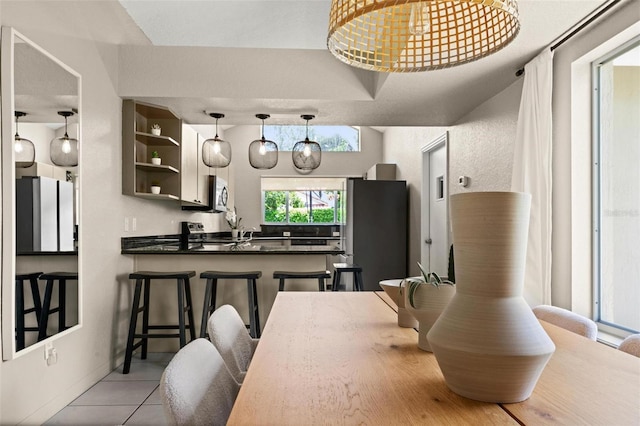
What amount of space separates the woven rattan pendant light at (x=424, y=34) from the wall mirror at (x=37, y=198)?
1661mm

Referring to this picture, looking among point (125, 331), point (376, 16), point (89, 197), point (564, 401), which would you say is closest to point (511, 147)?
point (376, 16)

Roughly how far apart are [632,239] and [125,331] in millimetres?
3567

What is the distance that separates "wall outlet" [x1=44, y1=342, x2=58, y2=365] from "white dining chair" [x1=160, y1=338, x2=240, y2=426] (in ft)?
5.29

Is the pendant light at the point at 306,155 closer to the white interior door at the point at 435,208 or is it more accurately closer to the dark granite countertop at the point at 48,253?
the white interior door at the point at 435,208

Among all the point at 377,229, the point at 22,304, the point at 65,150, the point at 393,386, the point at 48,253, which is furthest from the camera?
the point at 377,229

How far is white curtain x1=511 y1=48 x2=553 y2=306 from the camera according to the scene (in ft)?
8.45

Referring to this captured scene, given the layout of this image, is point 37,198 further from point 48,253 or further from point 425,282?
point 425,282

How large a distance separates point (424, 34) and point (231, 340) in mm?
1281

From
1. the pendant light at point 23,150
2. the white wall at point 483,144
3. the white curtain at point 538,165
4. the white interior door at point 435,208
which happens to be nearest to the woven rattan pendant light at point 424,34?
the white curtain at point 538,165

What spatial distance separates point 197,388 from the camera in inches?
41.8

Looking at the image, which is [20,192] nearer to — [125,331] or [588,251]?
[125,331]

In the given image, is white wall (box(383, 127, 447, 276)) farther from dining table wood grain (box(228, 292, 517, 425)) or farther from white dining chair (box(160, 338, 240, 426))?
white dining chair (box(160, 338, 240, 426))

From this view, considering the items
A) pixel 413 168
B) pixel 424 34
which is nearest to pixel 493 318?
pixel 424 34

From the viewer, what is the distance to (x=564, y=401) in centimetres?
90
